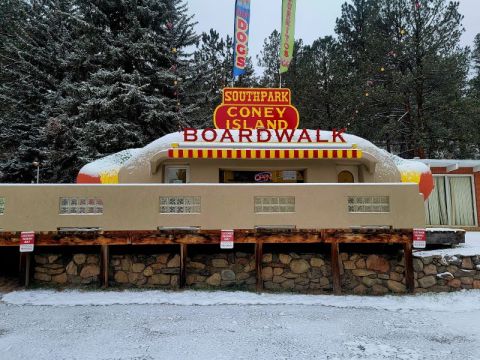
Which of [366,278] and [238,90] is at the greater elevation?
[238,90]

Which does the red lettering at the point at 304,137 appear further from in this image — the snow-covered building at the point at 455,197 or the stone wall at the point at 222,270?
the snow-covered building at the point at 455,197

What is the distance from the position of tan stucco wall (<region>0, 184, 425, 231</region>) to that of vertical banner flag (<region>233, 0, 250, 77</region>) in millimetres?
6435

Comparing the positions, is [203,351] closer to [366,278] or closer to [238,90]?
[366,278]

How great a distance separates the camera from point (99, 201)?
24.5ft

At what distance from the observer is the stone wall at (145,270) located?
7777mm

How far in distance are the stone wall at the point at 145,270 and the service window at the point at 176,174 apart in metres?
2.71

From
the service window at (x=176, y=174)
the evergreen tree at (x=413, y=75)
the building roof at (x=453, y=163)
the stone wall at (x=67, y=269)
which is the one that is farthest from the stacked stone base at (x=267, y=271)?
the evergreen tree at (x=413, y=75)

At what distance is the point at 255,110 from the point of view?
1122 centimetres

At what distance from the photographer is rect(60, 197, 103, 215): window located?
745cm

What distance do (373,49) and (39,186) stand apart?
2051 centimetres

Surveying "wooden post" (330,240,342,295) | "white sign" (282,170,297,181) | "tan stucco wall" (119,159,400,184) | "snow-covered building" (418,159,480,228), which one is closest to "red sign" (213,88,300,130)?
"tan stucco wall" (119,159,400,184)

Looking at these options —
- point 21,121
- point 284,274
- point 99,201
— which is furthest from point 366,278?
point 21,121

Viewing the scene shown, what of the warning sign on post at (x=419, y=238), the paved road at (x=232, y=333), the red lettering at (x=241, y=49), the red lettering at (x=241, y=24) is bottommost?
the paved road at (x=232, y=333)

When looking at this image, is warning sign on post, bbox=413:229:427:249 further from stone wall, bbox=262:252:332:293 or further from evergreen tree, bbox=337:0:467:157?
evergreen tree, bbox=337:0:467:157
